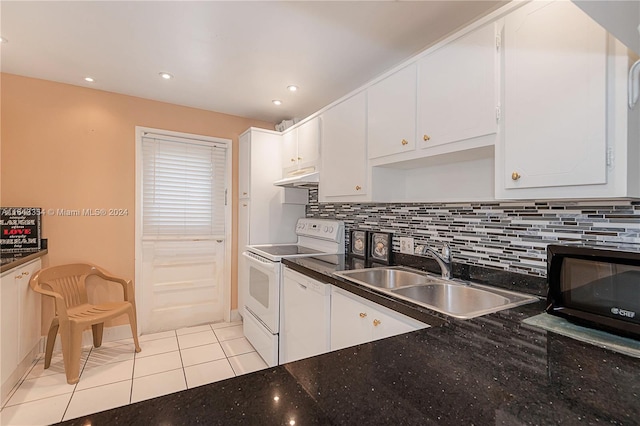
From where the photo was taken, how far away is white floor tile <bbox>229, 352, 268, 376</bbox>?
2338 mm

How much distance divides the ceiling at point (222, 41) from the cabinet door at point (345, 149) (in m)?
0.32

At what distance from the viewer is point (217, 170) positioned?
3266 mm

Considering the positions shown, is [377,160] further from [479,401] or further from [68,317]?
[68,317]

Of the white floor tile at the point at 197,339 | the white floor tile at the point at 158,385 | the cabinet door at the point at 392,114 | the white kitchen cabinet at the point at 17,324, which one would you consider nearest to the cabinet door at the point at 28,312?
the white kitchen cabinet at the point at 17,324

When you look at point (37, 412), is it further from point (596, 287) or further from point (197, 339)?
point (596, 287)

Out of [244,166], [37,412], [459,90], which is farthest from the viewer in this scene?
[244,166]

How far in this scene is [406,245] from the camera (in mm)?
2102

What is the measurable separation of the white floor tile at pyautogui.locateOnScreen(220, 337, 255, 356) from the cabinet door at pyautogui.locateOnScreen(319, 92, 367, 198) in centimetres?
155

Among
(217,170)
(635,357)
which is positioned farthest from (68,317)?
(635,357)

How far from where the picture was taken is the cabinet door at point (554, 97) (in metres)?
1.00

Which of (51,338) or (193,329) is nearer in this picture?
(51,338)

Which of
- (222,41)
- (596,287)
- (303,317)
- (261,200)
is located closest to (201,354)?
(303,317)

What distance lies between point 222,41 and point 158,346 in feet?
8.41

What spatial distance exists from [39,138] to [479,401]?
11.2 ft
